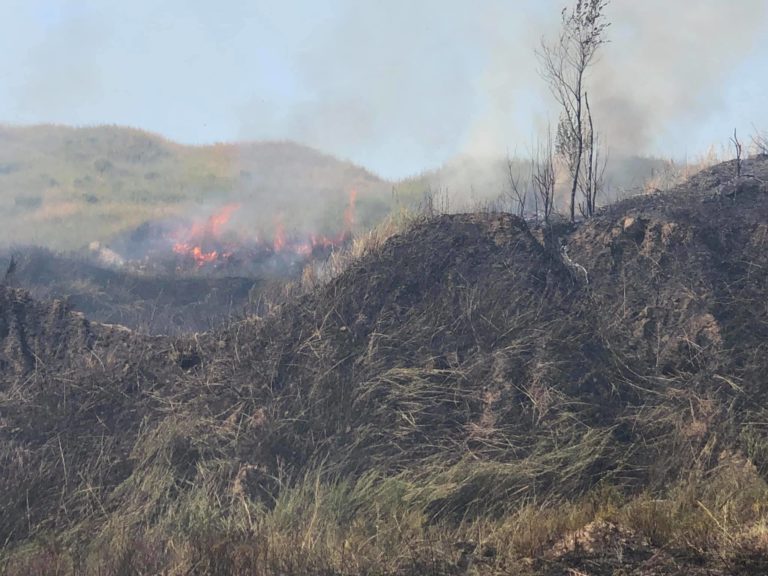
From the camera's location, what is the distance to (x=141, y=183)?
36812 millimetres

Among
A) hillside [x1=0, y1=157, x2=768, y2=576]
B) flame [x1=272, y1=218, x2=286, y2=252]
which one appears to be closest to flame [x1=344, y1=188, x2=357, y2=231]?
flame [x1=272, y1=218, x2=286, y2=252]

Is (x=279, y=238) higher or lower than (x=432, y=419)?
higher

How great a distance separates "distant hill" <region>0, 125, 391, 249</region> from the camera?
29.4 m

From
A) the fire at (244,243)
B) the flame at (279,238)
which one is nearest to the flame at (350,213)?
the fire at (244,243)

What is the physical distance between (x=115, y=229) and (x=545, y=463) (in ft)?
84.5

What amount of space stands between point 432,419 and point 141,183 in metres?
32.4

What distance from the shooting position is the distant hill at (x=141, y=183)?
2944 centimetres

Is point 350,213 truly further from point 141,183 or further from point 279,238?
point 141,183

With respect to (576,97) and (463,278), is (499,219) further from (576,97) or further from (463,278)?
(576,97)

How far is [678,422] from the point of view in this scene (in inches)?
302

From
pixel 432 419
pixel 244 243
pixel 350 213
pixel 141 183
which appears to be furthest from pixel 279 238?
pixel 432 419

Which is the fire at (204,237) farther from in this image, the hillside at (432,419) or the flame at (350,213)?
the hillside at (432,419)

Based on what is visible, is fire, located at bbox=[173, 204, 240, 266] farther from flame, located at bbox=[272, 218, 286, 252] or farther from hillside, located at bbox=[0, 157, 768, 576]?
hillside, located at bbox=[0, 157, 768, 576]

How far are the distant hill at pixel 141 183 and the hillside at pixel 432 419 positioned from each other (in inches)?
682
